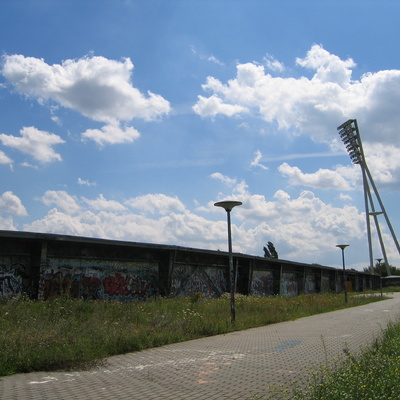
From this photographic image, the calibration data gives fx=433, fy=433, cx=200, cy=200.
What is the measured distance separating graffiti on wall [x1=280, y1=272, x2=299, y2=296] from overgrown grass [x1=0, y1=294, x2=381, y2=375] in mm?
19154

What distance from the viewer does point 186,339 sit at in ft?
36.2

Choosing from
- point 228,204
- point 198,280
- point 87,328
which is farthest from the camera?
point 198,280

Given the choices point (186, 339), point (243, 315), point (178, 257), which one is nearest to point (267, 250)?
point (178, 257)

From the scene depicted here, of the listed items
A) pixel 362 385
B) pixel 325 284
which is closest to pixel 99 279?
pixel 362 385

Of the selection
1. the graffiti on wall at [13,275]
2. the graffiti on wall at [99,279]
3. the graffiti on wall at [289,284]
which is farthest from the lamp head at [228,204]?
the graffiti on wall at [289,284]

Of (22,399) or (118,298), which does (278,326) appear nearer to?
(118,298)

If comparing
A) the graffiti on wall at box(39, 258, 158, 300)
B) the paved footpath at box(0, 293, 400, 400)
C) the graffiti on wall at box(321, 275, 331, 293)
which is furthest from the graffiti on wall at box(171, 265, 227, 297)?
the graffiti on wall at box(321, 275, 331, 293)

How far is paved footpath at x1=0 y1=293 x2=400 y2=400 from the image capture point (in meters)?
5.80

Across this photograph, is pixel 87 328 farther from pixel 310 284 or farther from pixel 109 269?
pixel 310 284

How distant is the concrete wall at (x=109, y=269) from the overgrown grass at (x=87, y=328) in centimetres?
239

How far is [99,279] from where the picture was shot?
730 inches

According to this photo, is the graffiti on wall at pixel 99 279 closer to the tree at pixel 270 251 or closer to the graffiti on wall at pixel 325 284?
the graffiti on wall at pixel 325 284

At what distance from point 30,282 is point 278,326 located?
9.27 m

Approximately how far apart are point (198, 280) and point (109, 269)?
6.91 m
